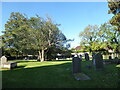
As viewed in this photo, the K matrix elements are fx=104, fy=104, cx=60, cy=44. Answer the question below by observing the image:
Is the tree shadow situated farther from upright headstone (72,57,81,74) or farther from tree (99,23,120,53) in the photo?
tree (99,23,120,53)

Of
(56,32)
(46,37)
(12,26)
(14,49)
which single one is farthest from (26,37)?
(12,26)

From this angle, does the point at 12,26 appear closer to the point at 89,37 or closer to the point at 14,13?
the point at 14,13

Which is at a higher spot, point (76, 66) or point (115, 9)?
point (115, 9)

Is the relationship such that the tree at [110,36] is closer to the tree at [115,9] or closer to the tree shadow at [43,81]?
the tree at [115,9]

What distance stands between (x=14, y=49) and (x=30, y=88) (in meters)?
32.6

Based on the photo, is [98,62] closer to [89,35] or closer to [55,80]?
[55,80]

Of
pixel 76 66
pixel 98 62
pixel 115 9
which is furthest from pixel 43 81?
pixel 115 9

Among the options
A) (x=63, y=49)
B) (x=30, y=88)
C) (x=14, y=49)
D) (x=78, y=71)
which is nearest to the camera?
(x=30, y=88)

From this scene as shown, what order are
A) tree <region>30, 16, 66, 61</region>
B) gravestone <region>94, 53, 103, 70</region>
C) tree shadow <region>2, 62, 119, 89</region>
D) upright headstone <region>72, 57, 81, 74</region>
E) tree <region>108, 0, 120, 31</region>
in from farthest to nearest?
tree <region>30, 16, 66, 61</region> < tree <region>108, 0, 120, 31</region> < gravestone <region>94, 53, 103, 70</region> < upright headstone <region>72, 57, 81, 74</region> < tree shadow <region>2, 62, 119, 89</region>

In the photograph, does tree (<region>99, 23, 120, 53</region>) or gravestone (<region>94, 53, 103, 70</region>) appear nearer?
gravestone (<region>94, 53, 103, 70</region>)

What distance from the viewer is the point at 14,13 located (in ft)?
124

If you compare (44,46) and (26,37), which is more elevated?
(26,37)

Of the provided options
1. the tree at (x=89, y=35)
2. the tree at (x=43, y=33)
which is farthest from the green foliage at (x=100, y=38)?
the tree at (x=43, y=33)

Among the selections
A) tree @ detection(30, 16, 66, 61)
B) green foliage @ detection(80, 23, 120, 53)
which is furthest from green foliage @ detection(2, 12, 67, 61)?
green foliage @ detection(80, 23, 120, 53)
